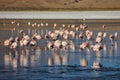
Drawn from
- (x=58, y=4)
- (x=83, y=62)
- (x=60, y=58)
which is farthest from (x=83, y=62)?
(x=58, y=4)

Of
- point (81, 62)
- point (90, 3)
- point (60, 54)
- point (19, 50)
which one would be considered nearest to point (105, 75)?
point (81, 62)

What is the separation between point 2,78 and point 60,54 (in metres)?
6.40

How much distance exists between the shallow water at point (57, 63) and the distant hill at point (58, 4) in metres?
89.7

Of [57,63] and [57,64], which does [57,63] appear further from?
[57,64]

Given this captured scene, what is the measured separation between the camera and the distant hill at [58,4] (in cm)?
11893

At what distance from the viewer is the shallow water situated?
2011 cm

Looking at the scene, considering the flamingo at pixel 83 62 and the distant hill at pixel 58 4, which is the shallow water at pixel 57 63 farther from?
the distant hill at pixel 58 4

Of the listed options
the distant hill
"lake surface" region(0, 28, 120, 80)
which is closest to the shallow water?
"lake surface" region(0, 28, 120, 80)

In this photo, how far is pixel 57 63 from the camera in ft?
76.1

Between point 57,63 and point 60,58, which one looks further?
point 60,58

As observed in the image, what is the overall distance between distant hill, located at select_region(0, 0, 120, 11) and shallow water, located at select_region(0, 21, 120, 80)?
3532 inches

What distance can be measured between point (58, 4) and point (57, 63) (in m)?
102

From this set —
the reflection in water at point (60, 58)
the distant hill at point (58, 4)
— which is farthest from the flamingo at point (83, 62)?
the distant hill at point (58, 4)

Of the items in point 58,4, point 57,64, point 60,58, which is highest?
point 58,4
